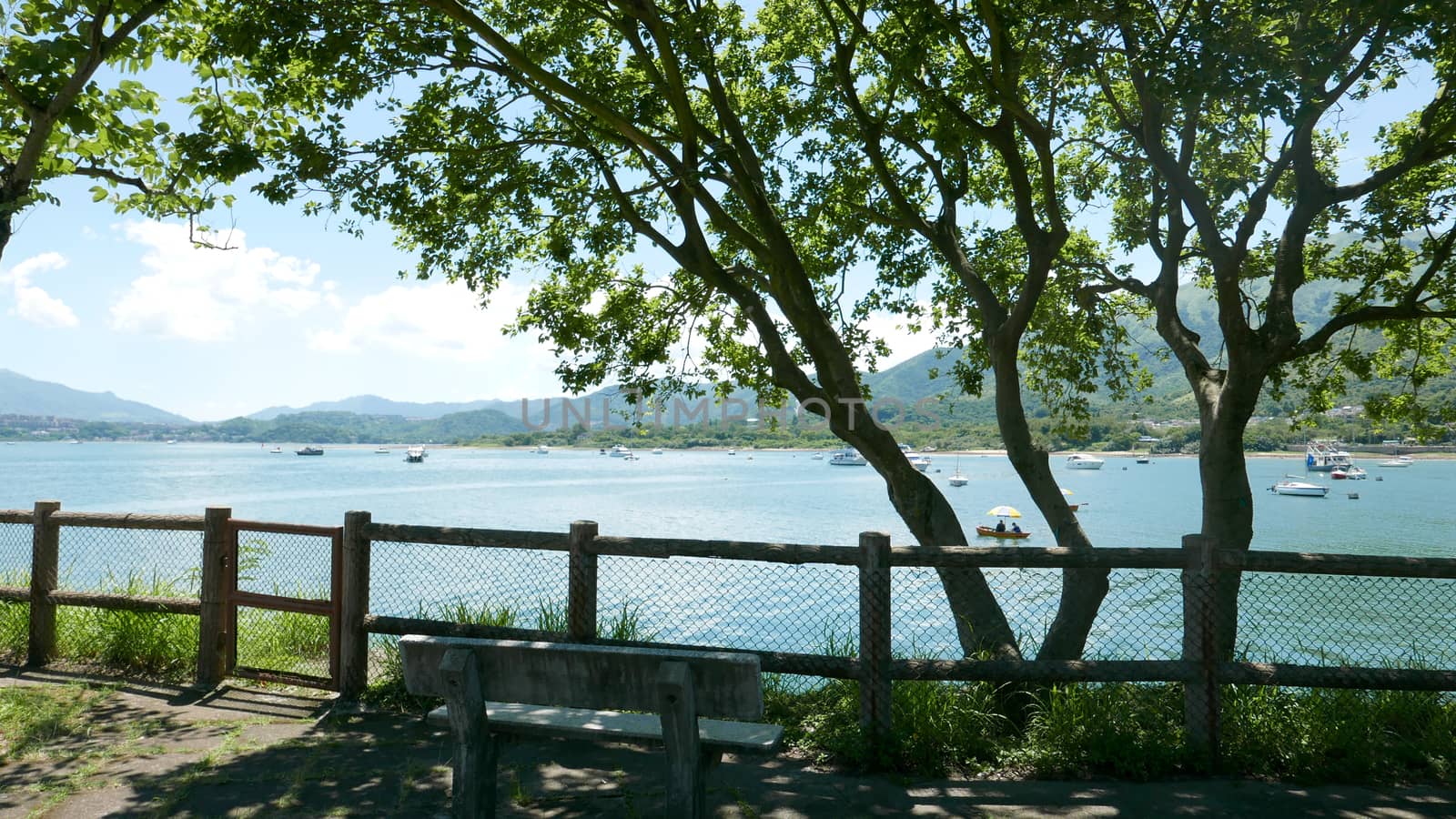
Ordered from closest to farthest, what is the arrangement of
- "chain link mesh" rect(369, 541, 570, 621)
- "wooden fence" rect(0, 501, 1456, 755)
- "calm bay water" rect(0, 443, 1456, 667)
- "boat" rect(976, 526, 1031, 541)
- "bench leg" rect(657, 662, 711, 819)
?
"bench leg" rect(657, 662, 711, 819)
"wooden fence" rect(0, 501, 1456, 755)
"calm bay water" rect(0, 443, 1456, 667)
"chain link mesh" rect(369, 541, 570, 621)
"boat" rect(976, 526, 1031, 541)

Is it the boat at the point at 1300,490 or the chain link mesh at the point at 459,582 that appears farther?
the boat at the point at 1300,490

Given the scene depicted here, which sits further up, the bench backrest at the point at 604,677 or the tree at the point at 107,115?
the tree at the point at 107,115

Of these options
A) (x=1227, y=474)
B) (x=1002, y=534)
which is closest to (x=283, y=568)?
(x=1227, y=474)

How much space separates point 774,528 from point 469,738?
4373cm

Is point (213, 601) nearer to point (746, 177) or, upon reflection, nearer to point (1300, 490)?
point (746, 177)

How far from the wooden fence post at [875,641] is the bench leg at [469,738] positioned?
7.43 feet

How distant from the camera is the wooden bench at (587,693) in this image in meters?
3.71

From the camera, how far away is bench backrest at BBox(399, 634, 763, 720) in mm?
3707

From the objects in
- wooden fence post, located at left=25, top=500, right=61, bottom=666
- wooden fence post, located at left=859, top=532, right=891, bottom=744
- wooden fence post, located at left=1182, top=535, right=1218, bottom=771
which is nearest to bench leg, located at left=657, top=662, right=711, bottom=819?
wooden fence post, located at left=859, top=532, right=891, bottom=744

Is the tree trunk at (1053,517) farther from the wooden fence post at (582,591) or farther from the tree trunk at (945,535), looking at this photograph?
the wooden fence post at (582,591)

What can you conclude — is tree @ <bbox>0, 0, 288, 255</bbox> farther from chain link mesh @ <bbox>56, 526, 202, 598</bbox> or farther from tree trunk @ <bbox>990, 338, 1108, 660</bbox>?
chain link mesh @ <bbox>56, 526, 202, 598</bbox>

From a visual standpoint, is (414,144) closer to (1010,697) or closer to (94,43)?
(94,43)

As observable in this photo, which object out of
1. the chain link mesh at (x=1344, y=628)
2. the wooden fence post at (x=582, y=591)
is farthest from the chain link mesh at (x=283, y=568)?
the chain link mesh at (x=1344, y=628)

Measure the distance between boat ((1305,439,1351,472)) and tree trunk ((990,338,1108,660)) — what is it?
102 metres
